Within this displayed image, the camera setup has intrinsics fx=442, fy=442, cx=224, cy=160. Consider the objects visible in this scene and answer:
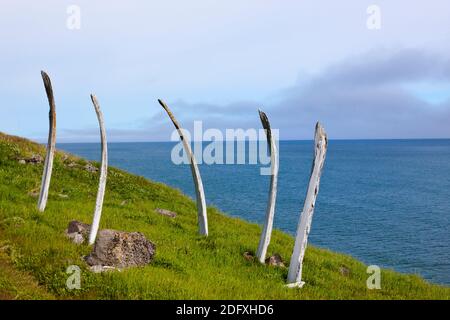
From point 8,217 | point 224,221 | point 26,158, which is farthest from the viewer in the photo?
point 26,158

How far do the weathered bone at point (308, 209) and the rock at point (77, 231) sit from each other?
796 cm

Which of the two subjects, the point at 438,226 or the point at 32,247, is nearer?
the point at 32,247

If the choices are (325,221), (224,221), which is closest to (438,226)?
(325,221)

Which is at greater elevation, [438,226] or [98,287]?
[98,287]

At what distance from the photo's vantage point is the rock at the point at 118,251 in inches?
564

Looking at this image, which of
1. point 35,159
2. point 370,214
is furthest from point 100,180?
point 370,214

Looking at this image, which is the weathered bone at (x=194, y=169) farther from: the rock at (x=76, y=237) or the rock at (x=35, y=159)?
the rock at (x=35, y=159)

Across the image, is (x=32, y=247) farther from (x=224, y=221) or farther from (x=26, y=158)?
(x=26, y=158)

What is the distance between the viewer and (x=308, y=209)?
625 inches

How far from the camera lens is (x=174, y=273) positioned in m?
14.7

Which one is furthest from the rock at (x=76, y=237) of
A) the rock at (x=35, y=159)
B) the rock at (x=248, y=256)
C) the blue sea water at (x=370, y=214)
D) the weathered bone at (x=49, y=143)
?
the blue sea water at (x=370, y=214)

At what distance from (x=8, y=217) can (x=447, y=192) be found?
8494cm

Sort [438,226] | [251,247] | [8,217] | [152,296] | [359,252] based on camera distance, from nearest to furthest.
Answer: [152,296] < [8,217] < [251,247] < [359,252] < [438,226]
